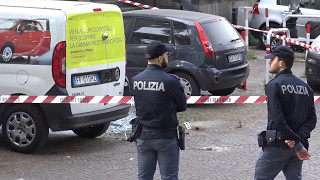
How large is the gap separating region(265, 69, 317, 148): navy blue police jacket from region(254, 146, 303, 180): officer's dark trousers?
168 millimetres

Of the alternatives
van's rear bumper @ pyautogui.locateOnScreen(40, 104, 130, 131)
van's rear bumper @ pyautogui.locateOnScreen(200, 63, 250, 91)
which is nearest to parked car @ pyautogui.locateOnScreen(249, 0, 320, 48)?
van's rear bumper @ pyautogui.locateOnScreen(200, 63, 250, 91)

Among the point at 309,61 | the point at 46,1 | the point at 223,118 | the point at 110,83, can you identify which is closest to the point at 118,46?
the point at 110,83

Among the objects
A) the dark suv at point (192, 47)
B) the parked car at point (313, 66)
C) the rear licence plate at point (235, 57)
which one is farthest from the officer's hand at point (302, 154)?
the parked car at point (313, 66)

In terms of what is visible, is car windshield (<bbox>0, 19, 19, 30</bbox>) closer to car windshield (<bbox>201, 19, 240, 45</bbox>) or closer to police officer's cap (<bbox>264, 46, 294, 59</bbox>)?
police officer's cap (<bbox>264, 46, 294, 59</bbox>)

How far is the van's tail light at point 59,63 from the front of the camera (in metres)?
8.73

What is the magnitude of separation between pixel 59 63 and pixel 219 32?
4.55m

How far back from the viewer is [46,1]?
9.34m

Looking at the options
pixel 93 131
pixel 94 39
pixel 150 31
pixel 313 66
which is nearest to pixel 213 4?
pixel 313 66

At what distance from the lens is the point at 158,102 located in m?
6.31

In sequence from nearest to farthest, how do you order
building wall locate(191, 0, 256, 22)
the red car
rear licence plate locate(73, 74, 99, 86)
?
the red car < rear licence plate locate(73, 74, 99, 86) < building wall locate(191, 0, 256, 22)

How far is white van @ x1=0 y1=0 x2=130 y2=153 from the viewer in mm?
8789

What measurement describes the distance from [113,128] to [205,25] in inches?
108

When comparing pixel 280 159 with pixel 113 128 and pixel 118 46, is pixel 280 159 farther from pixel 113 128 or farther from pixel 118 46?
pixel 113 128

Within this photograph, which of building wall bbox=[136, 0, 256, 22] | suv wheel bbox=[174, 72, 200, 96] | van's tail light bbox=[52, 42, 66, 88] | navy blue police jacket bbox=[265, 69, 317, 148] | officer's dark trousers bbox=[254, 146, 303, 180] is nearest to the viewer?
navy blue police jacket bbox=[265, 69, 317, 148]
